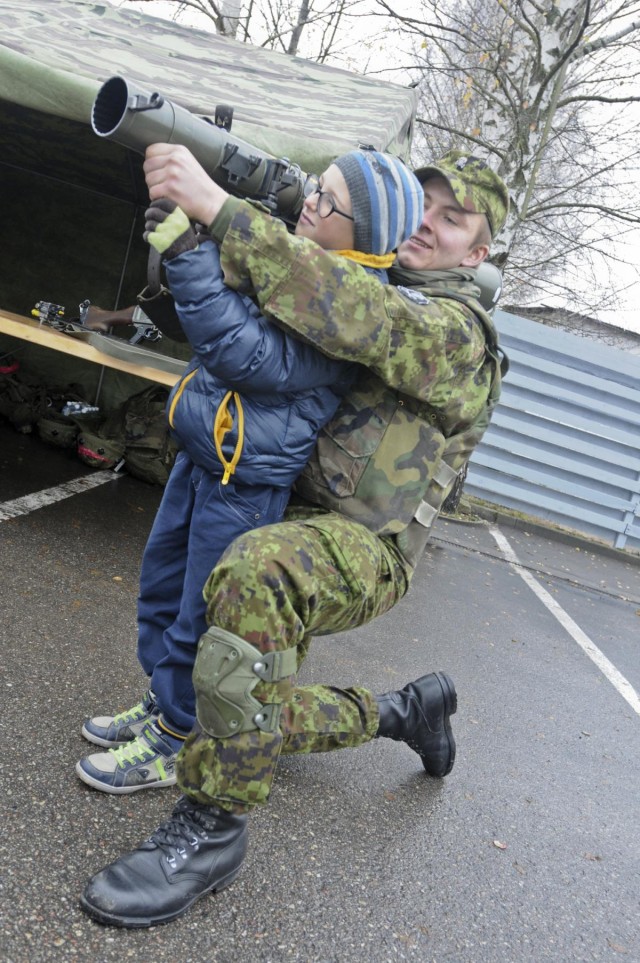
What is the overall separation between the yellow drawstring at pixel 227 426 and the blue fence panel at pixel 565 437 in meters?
8.08

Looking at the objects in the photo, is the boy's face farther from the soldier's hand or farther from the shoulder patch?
the soldier's hand

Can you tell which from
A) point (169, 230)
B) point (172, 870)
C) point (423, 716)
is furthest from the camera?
point (423, 716)

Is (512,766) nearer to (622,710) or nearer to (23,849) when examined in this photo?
(622,710)

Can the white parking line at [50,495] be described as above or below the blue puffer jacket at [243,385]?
below

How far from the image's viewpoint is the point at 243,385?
1.72m

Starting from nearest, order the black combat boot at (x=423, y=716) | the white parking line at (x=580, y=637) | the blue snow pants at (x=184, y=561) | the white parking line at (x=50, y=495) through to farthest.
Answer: the blue snow pants at (x=184, y=561)
the black combat boot at (x=423, y=716)
the white parking line at (x=50, y=495)
the white parking line at (x=580, y=637)

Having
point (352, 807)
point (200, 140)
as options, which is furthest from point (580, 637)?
point (200, 140)

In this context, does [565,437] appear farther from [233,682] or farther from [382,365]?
[233,682]

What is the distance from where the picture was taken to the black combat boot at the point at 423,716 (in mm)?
2438

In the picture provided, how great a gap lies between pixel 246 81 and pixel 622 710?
13.0 ft

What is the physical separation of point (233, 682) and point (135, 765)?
2.14ft

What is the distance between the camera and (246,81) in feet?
15.0

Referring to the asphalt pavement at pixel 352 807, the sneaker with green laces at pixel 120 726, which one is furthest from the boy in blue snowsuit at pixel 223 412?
the asphalt pavement at pixel 352 807

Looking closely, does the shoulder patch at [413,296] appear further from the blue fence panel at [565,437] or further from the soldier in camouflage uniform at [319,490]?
the blue fence panel at [565,437]
